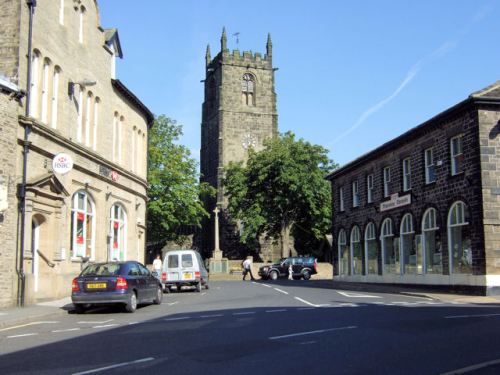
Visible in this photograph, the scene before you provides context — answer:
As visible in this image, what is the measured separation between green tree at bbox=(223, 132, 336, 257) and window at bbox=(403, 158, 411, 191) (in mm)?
27946

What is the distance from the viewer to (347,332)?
11.9 m

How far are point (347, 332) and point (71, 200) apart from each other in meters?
15.1

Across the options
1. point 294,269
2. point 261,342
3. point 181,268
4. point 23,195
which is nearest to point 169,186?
point 294,269

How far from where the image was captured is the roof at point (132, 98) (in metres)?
29.4

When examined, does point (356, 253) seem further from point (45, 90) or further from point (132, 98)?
point (45, 90)

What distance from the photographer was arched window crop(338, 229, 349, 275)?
129ft

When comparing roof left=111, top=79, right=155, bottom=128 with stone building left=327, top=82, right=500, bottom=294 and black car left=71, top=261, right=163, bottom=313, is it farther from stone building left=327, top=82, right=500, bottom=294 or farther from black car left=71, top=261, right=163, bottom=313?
black car left=71, top=261, right=163, bottom=313

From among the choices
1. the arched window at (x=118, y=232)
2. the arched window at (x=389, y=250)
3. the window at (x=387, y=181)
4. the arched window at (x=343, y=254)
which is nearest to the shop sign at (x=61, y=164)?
the arched window at (x=118, y=232)

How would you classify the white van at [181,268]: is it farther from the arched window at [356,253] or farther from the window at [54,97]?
the arched window at [356,253]

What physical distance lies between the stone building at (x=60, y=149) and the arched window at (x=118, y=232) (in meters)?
0.05

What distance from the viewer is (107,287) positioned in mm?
17031

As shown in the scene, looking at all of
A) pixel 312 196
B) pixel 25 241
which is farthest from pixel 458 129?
pixel 312 196

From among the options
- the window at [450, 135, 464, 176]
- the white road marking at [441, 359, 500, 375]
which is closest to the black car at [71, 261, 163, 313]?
the white road marking at [441, 359, 500, 375]

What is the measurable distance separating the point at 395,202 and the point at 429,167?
3641mm
